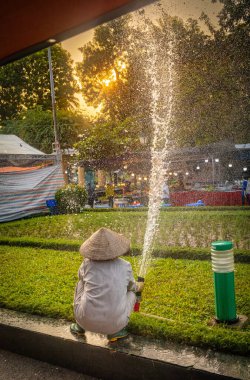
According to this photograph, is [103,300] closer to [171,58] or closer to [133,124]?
[171,58]

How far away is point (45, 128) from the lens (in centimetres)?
2828

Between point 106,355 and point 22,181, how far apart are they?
12.9 meters

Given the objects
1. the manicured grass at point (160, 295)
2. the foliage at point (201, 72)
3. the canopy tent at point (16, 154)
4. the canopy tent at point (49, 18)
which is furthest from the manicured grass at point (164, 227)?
the foliage at point (201, 72)

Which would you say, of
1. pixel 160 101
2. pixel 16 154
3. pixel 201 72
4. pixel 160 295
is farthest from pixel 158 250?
pixel 160 101

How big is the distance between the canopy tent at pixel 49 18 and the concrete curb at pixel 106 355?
2.75 meters

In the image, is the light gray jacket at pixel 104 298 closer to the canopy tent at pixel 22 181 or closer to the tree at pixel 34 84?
the canopy tent at pixel 22 181

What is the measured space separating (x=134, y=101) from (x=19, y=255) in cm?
2278

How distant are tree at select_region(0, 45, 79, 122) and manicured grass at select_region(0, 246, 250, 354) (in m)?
26.7

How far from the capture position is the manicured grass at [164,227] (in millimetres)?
8648

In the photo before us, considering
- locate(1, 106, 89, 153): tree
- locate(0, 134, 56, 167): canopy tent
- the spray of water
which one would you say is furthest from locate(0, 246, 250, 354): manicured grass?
locate(1, 106, 89, 153): tree

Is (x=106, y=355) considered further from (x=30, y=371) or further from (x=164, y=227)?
(x=164, y=227)

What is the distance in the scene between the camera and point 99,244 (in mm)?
3250

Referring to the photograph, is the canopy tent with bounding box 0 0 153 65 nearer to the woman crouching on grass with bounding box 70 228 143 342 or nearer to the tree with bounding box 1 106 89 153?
the woman crouching on grass with bounding box 70 228 143 342

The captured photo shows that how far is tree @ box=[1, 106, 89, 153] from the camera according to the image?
2828 cm
